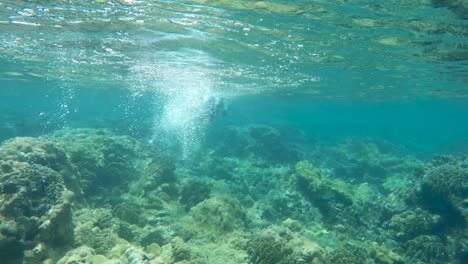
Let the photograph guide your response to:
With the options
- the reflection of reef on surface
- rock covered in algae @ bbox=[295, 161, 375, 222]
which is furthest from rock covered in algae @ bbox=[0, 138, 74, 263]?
rock covered in algae @ bbox=[295, 161, 375, 222]

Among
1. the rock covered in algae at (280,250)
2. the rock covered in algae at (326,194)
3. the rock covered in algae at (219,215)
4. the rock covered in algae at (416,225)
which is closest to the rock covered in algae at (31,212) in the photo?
the rock covered in algae at (219,215)

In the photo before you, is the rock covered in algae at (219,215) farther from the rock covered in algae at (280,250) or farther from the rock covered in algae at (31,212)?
the rock covered in algae at (31,212)

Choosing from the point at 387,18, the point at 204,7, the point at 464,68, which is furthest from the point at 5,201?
the point at 464,68

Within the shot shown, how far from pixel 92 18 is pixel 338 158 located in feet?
75.5

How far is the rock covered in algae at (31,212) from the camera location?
6.63 metres

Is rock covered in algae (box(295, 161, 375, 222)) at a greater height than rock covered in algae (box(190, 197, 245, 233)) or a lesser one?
lesser

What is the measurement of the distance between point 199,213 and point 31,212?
216 inches

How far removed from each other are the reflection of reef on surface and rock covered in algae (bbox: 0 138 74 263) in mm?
23

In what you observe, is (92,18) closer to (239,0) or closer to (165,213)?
(239,0)

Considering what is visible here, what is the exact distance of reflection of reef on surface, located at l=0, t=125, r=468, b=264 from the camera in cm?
723

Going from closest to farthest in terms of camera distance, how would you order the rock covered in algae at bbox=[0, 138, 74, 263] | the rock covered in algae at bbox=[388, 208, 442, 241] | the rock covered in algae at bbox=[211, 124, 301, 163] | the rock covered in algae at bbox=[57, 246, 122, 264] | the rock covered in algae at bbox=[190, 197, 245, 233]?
the rock covered in algae at bbox=[57, 246, 122, 264] < the rock covered in algae at bbox=[0, 138, 74, 263] < the rock covered in algae at bbox=[190, 197, 245, 233] < the rock covered in algae at bbox=[388, 208, 442, 241] < the rock covered in algae at bbox=[211, 124, 301, 163]

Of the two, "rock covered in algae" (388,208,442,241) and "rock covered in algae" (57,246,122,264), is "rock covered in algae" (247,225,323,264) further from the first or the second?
"rock covered in algae" (388,208,442,241)

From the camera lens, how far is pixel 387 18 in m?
12.9

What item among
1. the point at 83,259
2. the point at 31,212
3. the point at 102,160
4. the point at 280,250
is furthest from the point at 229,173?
the point at 83,259
